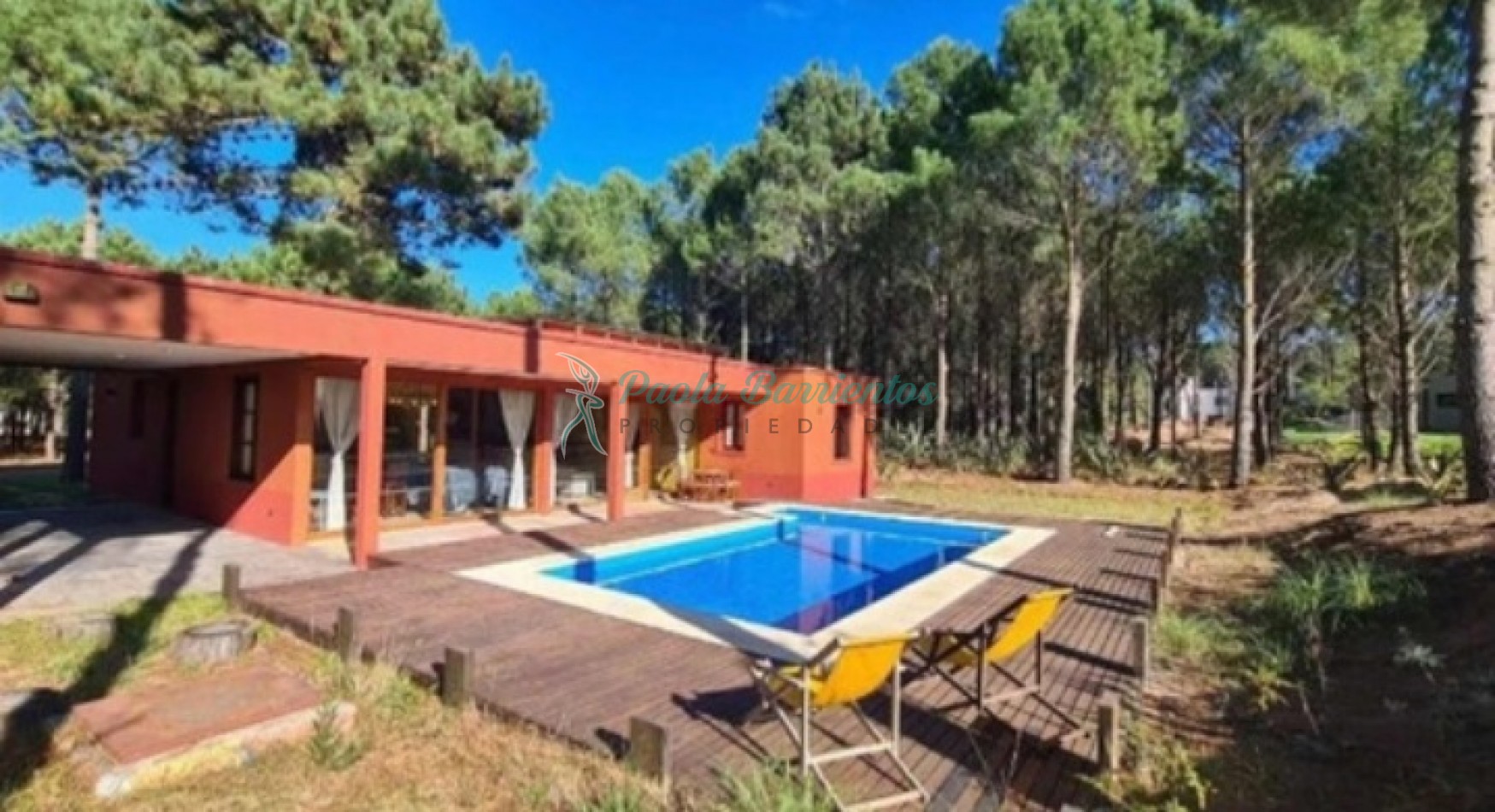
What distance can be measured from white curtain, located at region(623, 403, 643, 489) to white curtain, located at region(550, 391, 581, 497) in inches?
59.8

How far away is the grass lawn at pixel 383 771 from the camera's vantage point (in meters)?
3.84

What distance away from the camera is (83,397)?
1574 cm

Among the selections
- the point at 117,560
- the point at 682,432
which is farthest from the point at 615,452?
the point at 117,560

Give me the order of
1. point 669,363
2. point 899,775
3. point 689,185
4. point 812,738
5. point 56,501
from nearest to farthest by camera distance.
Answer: point 899,775 < point 812,738 < point 56,501 < point 669,363 < point 689,185

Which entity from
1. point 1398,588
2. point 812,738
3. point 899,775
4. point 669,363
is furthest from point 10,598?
point 1398,588

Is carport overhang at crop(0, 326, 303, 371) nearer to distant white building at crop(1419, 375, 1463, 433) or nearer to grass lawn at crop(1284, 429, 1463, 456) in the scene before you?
grass lawn at crop(1284, 429, 1463, 456)

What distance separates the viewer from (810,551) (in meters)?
12.1

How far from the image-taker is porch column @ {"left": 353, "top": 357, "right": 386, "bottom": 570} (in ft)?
28.5

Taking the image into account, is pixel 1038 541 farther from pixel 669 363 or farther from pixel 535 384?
pixel 535 384

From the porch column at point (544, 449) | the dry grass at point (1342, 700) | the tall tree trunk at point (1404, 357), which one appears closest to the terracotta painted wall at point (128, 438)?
the porch column at point (544, 449)

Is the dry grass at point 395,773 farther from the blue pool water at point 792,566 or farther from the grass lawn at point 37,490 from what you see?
the grass lawn at point 37,490

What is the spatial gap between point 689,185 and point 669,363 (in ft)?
53.7

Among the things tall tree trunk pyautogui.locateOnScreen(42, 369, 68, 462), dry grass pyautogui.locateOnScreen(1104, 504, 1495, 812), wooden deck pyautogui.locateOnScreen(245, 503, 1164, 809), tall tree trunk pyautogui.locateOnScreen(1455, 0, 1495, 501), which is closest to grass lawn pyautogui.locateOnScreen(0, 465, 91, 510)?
tall tree trunk pyautogui.locateOnScreen(42, 369, 68, 462)

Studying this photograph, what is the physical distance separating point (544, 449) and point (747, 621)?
6.98 m
